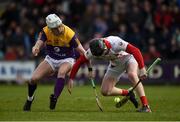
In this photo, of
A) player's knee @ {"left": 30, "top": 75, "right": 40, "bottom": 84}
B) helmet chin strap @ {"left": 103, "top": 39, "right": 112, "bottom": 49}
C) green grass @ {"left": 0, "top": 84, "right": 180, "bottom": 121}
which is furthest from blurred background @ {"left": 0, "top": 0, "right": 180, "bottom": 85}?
helmet chin strap @ {"left": 103, "top": 39, "right": 112, "bottom": 49}

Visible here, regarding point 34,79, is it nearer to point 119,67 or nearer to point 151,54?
point 119,67

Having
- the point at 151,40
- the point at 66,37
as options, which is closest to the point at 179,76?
the point at 151,40

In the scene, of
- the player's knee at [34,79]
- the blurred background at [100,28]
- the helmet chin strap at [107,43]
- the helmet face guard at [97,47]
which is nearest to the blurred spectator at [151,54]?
the blurred background at [100,28]

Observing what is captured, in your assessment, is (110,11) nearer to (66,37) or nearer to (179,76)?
(179,76)

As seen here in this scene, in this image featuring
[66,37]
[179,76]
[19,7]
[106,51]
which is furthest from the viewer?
[19,7]

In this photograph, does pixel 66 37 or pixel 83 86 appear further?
pixel 83 86

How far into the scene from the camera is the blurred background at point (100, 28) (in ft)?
97.3

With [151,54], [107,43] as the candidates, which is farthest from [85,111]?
[151,54]

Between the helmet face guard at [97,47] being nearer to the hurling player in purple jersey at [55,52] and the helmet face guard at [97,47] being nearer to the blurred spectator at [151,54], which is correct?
the hurling player in purple jersey at [55,52]

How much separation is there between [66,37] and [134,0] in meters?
Result: 13.9

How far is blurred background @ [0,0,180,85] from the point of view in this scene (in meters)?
29.6

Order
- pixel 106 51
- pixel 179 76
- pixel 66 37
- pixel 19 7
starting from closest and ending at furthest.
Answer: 1. pixel 106 51
2. pixel 66 37
3. pixel 179 76
4. pixel 19 7

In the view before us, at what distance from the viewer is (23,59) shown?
3100 cm

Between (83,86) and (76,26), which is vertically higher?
(76,26)
